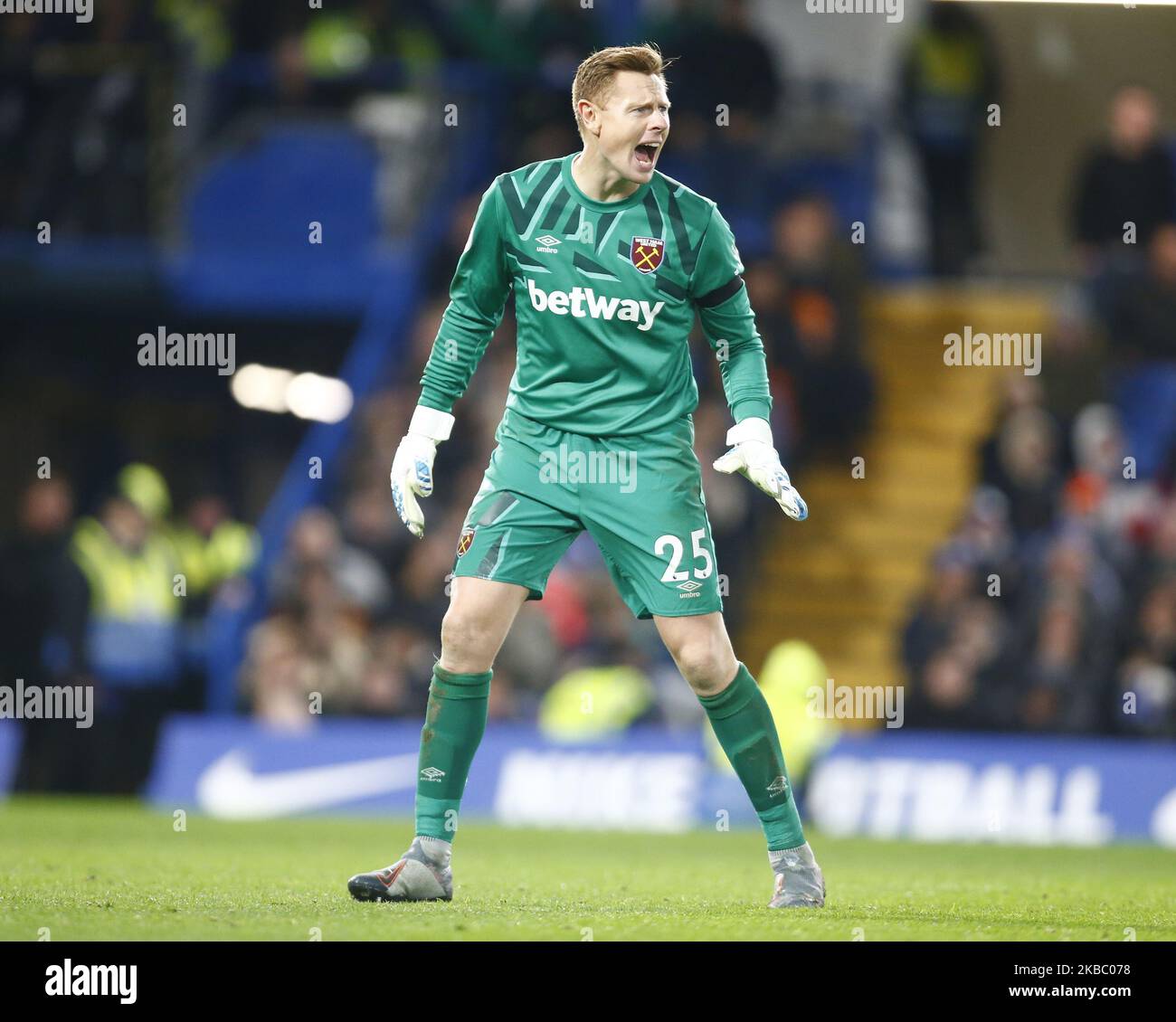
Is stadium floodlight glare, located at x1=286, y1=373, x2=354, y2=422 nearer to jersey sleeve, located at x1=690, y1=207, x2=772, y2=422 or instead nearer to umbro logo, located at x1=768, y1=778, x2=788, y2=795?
jersey sleeve, located at x1=690, y1=207, x2=772, y2=422

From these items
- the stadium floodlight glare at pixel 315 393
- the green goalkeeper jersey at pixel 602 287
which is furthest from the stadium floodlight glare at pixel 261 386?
the green goalkeeper jersey at pixel 602 287

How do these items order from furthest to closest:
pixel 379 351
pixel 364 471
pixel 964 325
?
pixel 964 325
pixel 379 351
pixel 364 471

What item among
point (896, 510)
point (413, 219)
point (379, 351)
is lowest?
point (896, 510)

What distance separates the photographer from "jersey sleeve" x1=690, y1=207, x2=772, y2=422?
20.2ft

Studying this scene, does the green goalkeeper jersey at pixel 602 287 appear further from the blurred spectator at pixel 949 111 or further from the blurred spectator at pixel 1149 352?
the blurred spectator at pixel 949 111

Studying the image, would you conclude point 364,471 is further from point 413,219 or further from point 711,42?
point 711,42

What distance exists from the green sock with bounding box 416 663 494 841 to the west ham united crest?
131cm

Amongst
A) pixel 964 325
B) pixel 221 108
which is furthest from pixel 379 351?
pixel 964 325

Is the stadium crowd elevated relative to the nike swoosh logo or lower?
elevated

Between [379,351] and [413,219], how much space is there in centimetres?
137

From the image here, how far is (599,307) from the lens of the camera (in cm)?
608

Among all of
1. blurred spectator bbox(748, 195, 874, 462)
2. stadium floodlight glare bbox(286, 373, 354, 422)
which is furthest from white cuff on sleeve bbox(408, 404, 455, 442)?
stadium floodlight glare bbox(286, 373, 354, 422)

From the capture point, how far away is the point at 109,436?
17.4 meters
